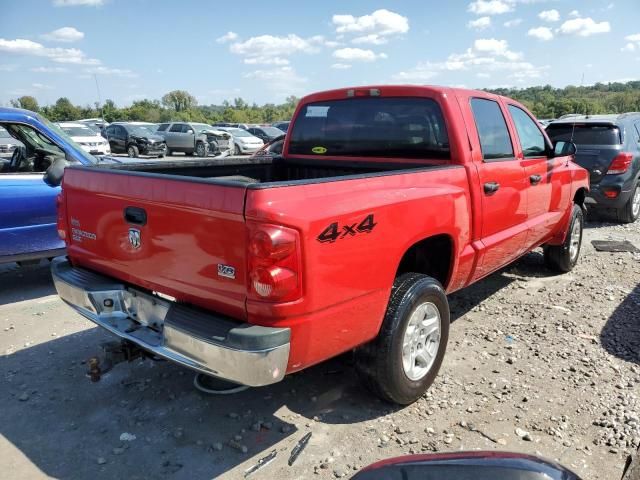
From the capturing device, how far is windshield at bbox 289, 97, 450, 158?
3.76 m

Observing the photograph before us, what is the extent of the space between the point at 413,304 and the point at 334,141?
1.86 meters

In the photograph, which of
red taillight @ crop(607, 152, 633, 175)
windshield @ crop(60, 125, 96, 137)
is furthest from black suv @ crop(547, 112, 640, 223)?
windshield @ crop(60, 125, 96, 137)

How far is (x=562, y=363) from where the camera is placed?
380 centimetres

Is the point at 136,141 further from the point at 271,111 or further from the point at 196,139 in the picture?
the point at 271,111

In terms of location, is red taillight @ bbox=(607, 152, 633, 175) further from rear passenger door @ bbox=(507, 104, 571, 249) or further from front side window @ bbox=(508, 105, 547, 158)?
front side window @ bbox=(508, 105, 547, 158)

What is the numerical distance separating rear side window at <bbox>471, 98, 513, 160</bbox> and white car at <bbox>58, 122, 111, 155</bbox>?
58.2 ft

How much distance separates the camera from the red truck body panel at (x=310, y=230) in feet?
7.53

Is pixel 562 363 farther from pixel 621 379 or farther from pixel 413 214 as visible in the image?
pixel 413 214

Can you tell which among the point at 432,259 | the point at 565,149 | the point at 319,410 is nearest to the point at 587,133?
the point at 565,149

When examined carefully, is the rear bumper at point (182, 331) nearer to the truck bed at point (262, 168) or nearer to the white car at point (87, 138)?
the truck bed at point (262, 168)

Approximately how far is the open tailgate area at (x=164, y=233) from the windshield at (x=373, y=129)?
1.97 meters

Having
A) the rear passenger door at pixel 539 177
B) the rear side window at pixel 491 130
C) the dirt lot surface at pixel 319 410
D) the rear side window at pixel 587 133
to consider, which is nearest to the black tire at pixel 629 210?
the rear side window at pixel 587 133

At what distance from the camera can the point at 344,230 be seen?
96.3 inches

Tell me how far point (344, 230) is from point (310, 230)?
0.23 metres
